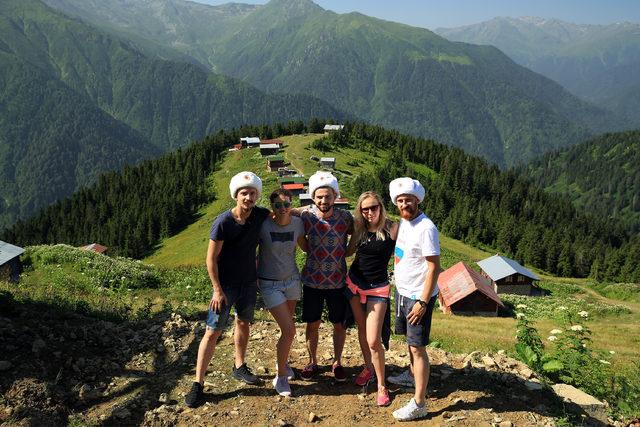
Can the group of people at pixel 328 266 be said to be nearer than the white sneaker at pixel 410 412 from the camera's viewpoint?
Yes

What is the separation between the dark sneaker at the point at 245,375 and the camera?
26.2 ft

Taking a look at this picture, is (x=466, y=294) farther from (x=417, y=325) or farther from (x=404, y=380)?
(x=417, y=325)

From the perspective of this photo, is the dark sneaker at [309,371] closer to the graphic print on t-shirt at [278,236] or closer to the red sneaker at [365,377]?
the red sneaker at [365,377]

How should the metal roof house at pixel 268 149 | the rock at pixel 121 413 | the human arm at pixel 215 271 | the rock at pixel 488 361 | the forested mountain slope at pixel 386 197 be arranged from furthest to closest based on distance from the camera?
the metal roof house at pixel 268 149 → the forested mountain slope at pixel 386 197 → the rock at pixel 488 361 → the rock at pixel 121 413 → the human arm at pixel 215 271

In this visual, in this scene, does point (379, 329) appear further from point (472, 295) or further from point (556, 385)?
point (472, 295)

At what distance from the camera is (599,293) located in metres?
51.9

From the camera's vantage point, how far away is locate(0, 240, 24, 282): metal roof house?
1990 cm

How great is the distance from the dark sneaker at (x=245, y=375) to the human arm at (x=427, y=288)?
3051 mm

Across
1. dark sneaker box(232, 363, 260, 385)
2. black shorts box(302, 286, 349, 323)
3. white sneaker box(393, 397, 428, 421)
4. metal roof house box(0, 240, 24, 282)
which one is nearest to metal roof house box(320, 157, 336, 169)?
metal roof house box(0, 240, 24, 282)

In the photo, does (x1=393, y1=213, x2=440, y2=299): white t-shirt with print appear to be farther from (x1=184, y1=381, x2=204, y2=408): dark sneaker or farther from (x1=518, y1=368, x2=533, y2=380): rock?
(x1=518, y1=368, x2=533, y2=380): rock

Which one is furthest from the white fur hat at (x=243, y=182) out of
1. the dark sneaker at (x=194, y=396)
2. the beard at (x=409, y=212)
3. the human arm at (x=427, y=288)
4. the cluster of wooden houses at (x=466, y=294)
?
the cluster of wooden houses at (x=466, y=294)

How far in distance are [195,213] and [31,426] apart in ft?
236

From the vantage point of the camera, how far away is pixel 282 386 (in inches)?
304

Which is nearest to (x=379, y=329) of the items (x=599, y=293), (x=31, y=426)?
(x=31, y=426)
